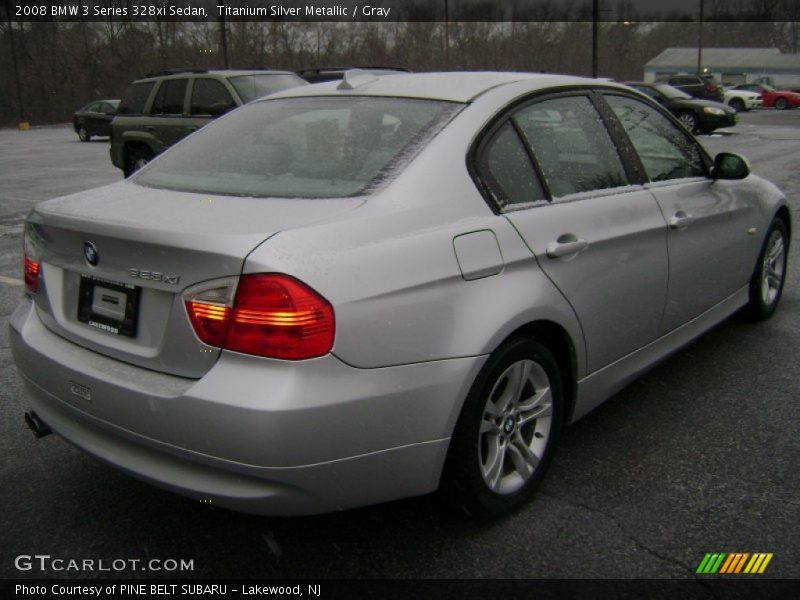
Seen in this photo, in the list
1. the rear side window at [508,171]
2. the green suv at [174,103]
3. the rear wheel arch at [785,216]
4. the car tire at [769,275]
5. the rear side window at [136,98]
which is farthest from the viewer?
the rear side window at [136,98]

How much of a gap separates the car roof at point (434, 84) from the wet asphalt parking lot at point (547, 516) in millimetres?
1521

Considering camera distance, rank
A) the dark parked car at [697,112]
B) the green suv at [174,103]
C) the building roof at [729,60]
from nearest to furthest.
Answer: the green suv at [174,103] → the dark parked car at [697,112] → the building roof at [729,60]

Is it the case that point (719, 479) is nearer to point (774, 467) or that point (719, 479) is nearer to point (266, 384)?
point (774, 467)

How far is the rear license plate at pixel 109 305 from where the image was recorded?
2490mm

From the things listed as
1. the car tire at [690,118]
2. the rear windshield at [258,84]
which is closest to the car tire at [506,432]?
the rear windshield at [258,84]

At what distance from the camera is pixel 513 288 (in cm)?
271

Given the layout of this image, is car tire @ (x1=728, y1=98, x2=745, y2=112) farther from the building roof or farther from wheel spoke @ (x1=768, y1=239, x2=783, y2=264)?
the building roof

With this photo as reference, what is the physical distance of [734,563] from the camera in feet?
8.50

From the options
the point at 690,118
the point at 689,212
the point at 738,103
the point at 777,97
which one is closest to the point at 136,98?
the point at 689,212

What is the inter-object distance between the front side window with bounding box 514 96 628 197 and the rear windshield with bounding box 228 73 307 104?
816cm

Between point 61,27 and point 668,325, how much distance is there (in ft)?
210

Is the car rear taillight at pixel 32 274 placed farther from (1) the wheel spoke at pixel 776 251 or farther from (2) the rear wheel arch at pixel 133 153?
(2) the rear wheel arch at pixel 133 153

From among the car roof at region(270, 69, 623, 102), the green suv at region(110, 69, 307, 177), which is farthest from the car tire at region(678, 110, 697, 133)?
the car roof at region(270, 69, 623, 102)

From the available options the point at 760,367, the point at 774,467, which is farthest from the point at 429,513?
the point at 760,367
